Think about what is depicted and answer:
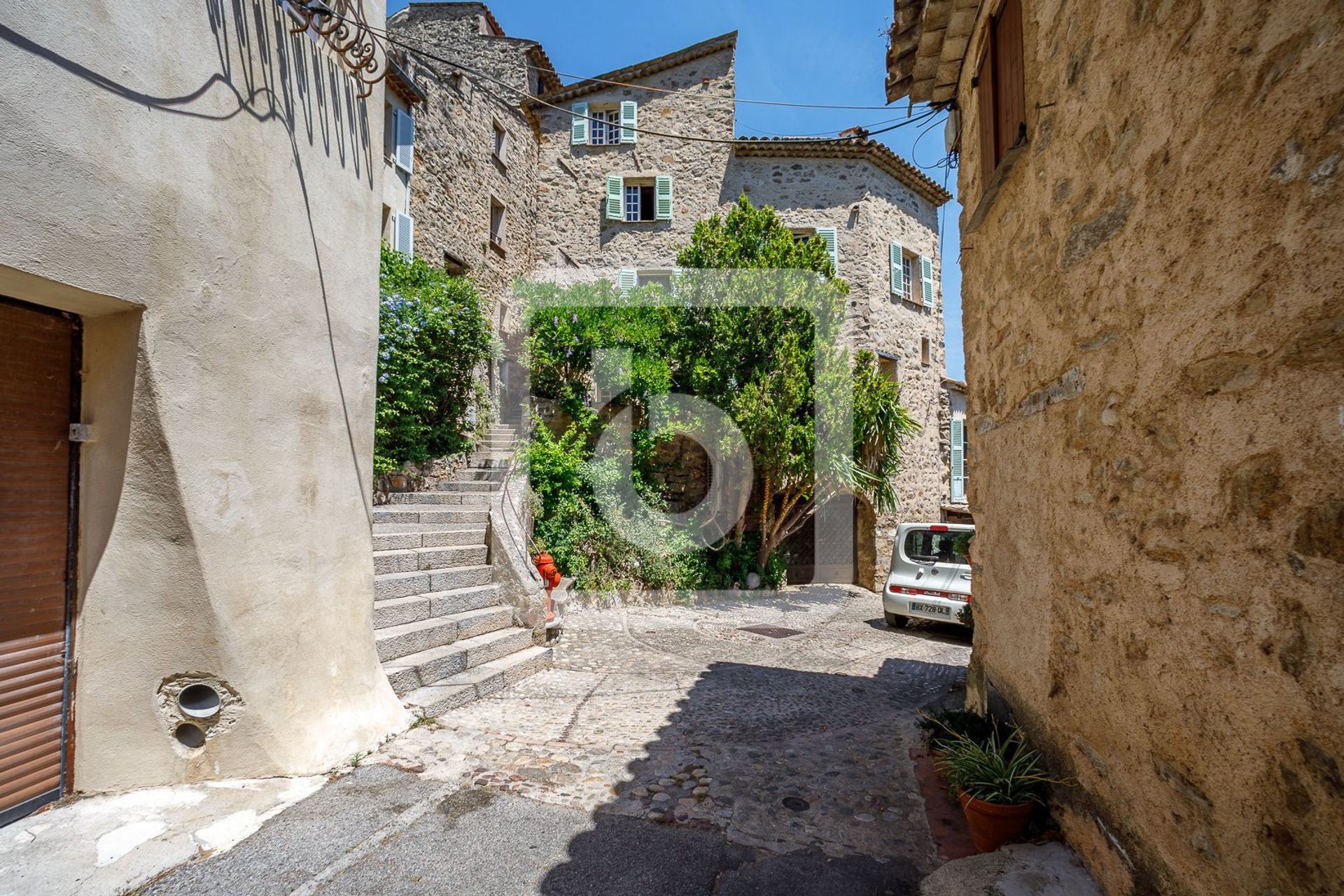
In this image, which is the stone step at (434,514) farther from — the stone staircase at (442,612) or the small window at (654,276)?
the small window at (654,276)

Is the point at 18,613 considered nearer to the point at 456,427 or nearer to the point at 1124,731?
the point at 1124,731

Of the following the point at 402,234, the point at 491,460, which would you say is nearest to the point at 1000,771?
the point at 491,460

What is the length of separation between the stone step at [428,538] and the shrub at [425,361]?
231cm

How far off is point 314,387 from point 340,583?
3.77 ft

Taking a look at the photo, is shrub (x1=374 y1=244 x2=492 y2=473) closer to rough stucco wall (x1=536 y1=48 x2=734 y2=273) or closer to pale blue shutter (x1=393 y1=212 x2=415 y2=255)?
pale blue shutter (x1=393 y1=212 x2=415 y2=255)

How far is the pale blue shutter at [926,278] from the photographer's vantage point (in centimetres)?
1611

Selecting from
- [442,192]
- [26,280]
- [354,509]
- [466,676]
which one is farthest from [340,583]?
[442,192]

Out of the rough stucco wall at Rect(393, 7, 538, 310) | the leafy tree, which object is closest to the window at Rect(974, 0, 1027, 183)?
the leafy tree

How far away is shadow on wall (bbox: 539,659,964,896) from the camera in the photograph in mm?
2633

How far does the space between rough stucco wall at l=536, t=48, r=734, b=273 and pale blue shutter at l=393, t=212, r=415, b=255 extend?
5.43 meters

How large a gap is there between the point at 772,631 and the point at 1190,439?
7099 millimetres

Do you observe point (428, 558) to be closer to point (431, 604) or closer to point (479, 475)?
point (431, 604)

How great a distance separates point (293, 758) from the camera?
3305 millimetres

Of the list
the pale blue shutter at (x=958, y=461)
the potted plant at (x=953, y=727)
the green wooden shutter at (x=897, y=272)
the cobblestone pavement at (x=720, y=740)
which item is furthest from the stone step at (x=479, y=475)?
the pale blue shutter at (x=958, y=461)
